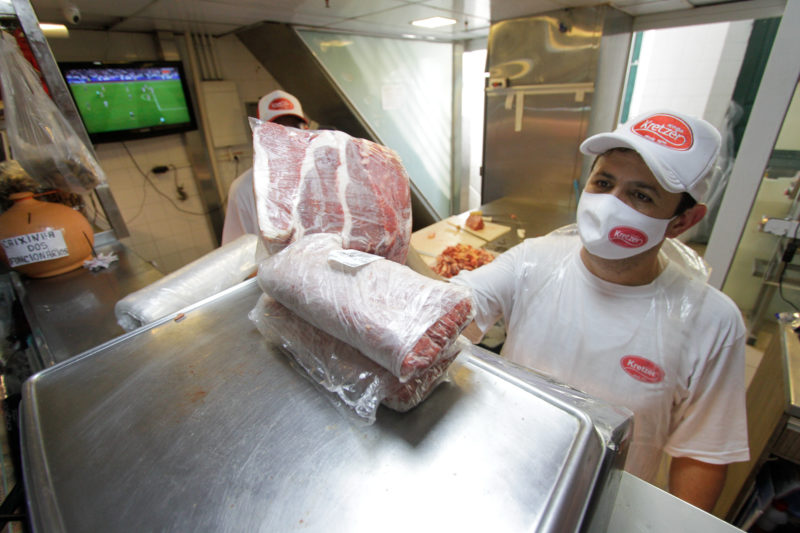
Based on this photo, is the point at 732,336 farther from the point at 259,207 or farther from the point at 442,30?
the point at 442,30

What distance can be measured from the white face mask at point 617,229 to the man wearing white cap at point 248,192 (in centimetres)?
174

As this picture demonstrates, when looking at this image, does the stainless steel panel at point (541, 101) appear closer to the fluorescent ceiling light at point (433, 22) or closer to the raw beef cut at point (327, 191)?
the fluorescent ceiling light at point (433, 22)

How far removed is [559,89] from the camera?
10.4ft

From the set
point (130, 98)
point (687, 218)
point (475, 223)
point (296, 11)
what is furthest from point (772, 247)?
point (130, 98)

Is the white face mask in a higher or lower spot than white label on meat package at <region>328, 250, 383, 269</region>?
lower

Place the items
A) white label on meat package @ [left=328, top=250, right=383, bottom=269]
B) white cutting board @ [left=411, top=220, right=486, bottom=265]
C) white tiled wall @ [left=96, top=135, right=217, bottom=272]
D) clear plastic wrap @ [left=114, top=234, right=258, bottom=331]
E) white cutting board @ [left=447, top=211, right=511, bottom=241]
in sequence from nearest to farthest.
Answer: white label on meat package @ [left=328, top=250, right=383, bottom=269] < clear plastic wrap @ [left=114, top=234, right=258, bottom=331] < white cutting board @ [left=411, top=220, right=486, bottom=265] < white cutting board @ [left=447, top=211, right=511, bottom=241] < white tiled wall @ [left=96, top=135, right=217, bottom=272]

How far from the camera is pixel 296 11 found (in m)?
2.46

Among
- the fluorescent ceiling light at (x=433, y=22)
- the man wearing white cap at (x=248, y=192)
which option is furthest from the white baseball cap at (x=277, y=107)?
the fluorescent ceiling light at (x=433, y=22)

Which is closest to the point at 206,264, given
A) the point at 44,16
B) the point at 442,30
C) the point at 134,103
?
the point at 44,16

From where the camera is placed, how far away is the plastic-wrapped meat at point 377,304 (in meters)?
0.40

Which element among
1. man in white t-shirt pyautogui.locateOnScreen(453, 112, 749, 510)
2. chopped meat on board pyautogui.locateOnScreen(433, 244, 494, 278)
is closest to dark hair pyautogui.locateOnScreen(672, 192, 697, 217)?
man in white t-shirt pyautogui.locateOnScreen(453, 112, 749, 510)

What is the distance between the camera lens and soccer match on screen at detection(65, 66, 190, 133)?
8.91 ft

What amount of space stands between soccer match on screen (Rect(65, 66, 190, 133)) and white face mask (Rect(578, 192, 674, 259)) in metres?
3.64

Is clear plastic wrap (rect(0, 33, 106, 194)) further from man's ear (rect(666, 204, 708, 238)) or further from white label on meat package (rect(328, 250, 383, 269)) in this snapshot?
man's ear (rect(666, 204, 708, 238))
